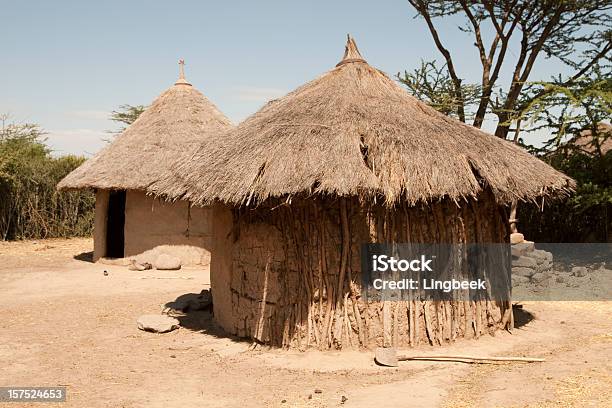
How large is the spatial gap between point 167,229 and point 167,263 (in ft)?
2.48

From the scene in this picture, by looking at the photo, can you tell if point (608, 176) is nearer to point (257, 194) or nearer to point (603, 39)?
point (603, 39)

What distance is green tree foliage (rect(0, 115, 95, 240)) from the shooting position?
1733 cm

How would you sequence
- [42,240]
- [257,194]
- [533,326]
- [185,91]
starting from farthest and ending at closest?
[42,240]
[185,91]
[533,326]
[257,194]

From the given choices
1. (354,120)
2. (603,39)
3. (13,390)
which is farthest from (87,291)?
(603,39)

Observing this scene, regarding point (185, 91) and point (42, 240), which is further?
point (42, 240)

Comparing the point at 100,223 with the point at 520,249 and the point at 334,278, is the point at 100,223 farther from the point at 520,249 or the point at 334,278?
the point at 520,249

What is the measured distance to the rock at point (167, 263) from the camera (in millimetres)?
12602

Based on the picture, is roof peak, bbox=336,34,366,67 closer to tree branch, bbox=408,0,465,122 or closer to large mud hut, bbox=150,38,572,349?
large mud hut, bbox=150,38,572,349

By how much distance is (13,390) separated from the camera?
5285 millimetres

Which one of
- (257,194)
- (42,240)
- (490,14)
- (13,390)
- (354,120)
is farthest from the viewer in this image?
(42,240)

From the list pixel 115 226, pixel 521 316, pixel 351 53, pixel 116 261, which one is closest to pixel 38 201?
pixel 115 226

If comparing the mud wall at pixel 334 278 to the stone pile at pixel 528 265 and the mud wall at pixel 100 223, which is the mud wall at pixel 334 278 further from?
the mud wall at pixel 100 223

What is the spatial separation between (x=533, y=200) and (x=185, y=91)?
10.3 m

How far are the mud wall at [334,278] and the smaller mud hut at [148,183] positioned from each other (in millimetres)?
6181
